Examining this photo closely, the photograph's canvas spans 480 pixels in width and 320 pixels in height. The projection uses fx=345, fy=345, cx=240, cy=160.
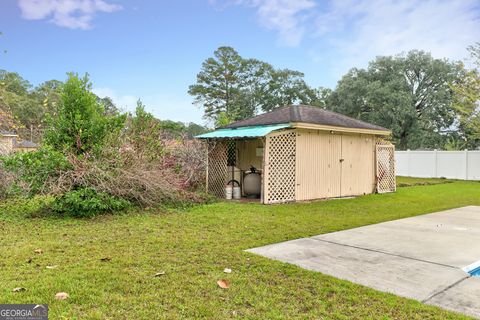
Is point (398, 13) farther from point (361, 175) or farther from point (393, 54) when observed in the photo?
point (393, 54)

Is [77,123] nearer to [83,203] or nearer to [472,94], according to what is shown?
[83,203]

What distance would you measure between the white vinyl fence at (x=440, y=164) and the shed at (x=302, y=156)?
10059mm

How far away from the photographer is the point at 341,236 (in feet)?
20.1

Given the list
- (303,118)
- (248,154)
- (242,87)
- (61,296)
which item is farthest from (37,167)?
(242,87)

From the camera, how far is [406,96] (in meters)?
30.0

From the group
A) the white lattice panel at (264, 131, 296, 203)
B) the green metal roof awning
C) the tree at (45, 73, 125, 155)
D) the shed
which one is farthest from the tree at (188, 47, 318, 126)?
the tree at (45, 73, 125, 155)

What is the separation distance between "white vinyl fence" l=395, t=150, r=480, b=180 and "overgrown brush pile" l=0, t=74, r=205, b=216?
1883cm

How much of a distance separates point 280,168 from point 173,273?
6834 millimetres

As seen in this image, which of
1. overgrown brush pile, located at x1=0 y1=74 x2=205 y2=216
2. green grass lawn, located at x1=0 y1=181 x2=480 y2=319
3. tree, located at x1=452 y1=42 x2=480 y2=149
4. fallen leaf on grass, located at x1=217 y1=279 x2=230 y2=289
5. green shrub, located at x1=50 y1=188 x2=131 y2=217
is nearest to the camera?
green grass lawn, located at x1=0 y1=181 x2=480 y2=319

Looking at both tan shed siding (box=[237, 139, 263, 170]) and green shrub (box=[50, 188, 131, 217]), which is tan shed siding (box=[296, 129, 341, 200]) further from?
green shrub (box=[50, 188, 131, 217])

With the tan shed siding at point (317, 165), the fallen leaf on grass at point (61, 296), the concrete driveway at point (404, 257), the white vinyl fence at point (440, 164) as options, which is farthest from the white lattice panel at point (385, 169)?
the fallen leaf on grass at point (61, 296)

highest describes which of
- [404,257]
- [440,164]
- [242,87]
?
[242,87]

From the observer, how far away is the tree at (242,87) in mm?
38000

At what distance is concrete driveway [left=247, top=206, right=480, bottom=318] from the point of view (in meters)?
3.65
